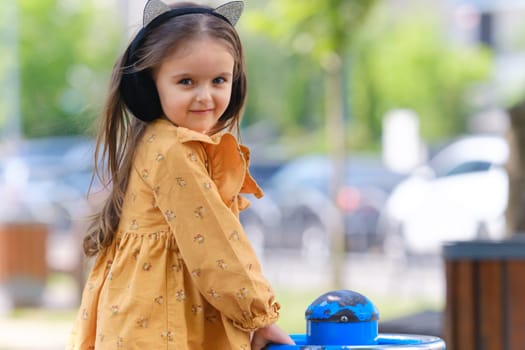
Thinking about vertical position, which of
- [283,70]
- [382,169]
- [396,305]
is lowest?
[396,305]

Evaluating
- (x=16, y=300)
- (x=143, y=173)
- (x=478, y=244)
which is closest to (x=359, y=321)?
(x=143, y=173)

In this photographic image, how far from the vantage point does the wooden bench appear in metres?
5.12

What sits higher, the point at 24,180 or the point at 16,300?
the point at 24,180

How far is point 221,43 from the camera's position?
2.84 m

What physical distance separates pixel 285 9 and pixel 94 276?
405 inches

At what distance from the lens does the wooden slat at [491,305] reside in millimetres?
5133

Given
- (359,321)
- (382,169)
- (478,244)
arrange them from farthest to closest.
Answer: (382,169), (478,244), (359,321)

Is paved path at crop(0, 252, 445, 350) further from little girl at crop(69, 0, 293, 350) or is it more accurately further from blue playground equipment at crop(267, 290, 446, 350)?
blue playground equipment at crop(267, 290, 446, 350)

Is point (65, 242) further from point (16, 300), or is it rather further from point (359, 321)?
point (359, 321)

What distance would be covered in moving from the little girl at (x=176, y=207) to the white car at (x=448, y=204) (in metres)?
12.1

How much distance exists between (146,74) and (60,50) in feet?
92.8

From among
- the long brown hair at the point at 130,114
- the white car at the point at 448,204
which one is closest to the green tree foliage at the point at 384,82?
the white car at the point at 448,204

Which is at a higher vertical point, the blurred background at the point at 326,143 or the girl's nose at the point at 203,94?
the blurred background at the point at 326,143

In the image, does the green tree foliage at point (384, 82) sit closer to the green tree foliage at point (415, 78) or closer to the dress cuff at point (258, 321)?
the green tree foliage at point (415, 78)
